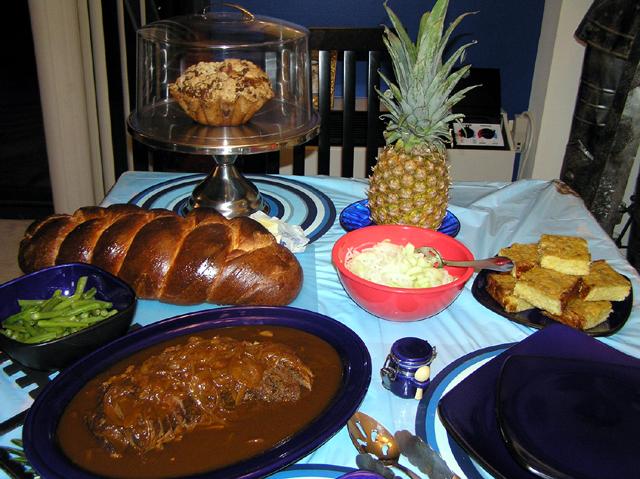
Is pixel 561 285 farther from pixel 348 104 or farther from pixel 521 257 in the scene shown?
pixel 348 104

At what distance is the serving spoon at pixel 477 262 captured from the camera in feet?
3.96

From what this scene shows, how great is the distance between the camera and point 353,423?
91 cm

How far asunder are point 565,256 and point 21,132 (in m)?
4.21

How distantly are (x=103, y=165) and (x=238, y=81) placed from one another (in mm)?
2090

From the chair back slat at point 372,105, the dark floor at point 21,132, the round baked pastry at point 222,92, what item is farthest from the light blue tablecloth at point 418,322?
the dark floor at point 21,132

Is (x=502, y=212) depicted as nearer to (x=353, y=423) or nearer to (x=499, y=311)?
(x=499, y=311)

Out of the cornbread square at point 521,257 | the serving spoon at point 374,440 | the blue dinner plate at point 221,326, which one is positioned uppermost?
the cornbread square at point 521,257

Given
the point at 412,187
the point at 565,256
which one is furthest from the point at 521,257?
the point at 412,187

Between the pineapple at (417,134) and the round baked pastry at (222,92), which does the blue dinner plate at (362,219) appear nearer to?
the pineapple at (417,134)

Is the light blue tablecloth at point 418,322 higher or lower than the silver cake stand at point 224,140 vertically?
lower

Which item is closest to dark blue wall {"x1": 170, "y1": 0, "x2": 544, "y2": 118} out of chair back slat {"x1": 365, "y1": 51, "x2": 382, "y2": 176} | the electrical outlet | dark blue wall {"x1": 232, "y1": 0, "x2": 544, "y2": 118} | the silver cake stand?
dark blue wall {"x1": 232, "y1": 0, "x2": 544, "y2": 118}

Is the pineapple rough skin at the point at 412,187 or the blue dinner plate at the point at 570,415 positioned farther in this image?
the pineapple rough skin at the point at 412,187

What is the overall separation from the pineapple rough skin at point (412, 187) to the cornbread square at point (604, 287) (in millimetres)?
406

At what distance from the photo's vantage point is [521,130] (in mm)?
3518
